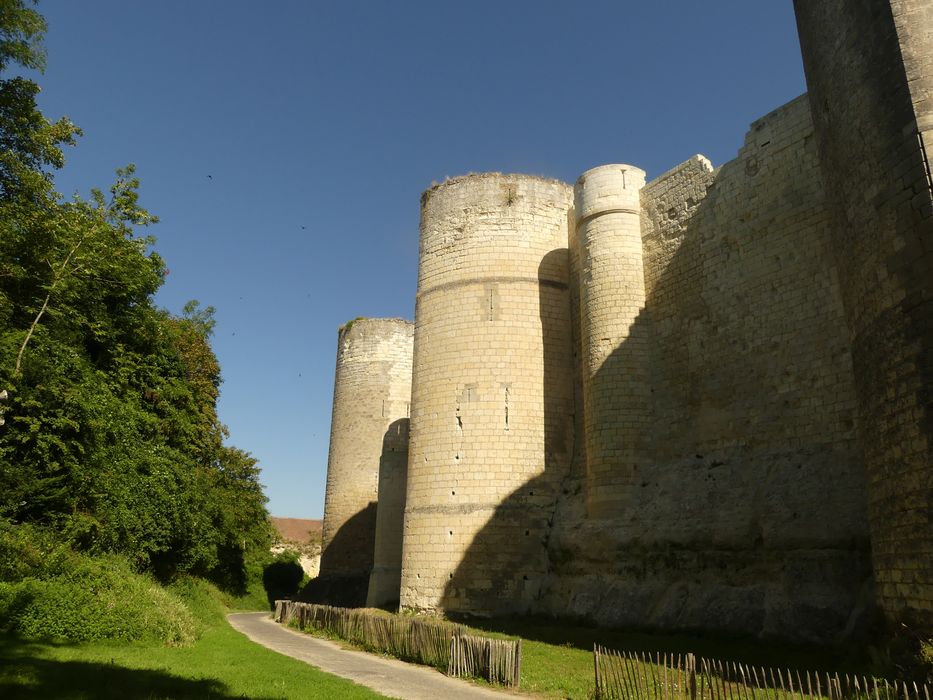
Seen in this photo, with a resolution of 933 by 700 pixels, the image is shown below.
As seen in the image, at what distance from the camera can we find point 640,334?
16.2 meters

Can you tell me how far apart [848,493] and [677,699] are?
17.9 feet

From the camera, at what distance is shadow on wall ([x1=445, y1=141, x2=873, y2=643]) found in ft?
35.5

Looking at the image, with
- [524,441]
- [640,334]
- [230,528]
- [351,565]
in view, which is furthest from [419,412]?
[351,565]

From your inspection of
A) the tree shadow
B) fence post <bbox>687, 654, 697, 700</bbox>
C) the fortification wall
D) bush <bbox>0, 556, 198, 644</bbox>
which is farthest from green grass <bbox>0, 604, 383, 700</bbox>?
the fortification wall

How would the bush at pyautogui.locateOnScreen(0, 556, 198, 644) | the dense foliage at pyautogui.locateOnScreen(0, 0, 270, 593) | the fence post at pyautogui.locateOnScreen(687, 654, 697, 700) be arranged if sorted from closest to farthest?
the fence post at pyautogui.locateOnScreen(687, 654, 697, 700), the bush at pyautogui.locateOnScreen(0, 556, 198, 644), the dense foliage at pyautogui.locateOnScreen(0, 0, 270, 593)

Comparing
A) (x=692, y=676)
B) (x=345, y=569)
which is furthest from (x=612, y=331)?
(x=345, y=569)

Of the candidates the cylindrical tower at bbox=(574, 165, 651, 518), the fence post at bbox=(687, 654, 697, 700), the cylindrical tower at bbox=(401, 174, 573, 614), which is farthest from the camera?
the cylindrical tower at bbox=(401, 174, 573, 614)

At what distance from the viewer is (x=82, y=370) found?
51.0 ft

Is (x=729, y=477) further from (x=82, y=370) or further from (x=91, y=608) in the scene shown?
(x=82, y=370)

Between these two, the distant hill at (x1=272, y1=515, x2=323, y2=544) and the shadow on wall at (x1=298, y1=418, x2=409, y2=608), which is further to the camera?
the distant hill at (x1=272, y1=515, x2=323, y2=544)

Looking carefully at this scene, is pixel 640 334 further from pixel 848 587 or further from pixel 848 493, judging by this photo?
pixel 848 587

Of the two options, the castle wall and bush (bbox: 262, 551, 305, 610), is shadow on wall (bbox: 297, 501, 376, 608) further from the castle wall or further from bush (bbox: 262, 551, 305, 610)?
the castle wall

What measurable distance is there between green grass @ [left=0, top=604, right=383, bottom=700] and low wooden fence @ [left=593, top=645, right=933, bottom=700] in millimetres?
2916

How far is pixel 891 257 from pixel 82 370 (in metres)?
15.9
